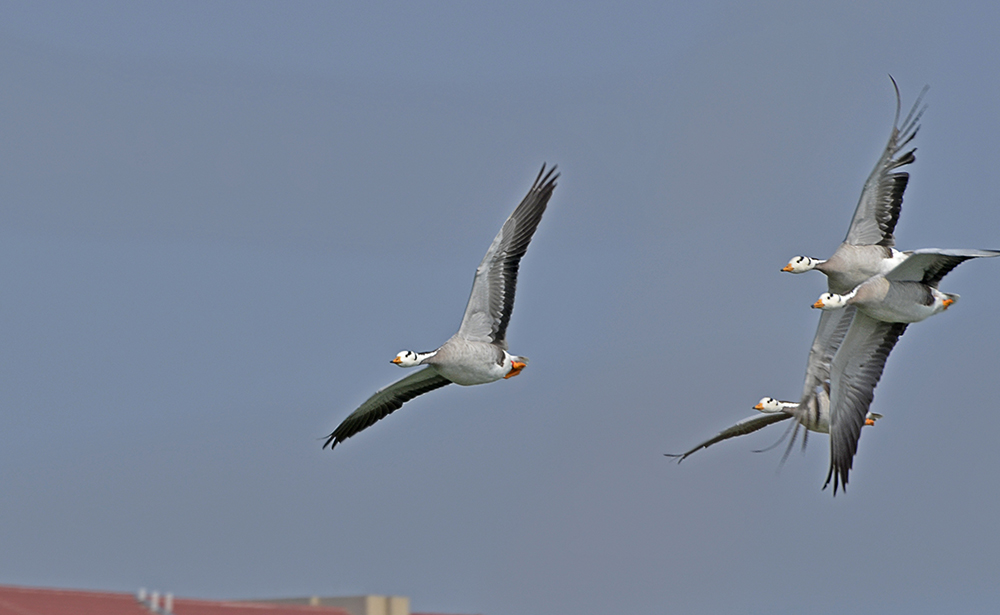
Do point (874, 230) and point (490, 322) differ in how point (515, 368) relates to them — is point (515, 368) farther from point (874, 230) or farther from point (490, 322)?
point (874, 230)

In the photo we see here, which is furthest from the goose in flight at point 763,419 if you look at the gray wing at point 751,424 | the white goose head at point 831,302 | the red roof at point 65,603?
the red roof at point 65,603

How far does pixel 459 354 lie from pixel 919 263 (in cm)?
663

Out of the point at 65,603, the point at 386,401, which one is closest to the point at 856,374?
the point at 386,401

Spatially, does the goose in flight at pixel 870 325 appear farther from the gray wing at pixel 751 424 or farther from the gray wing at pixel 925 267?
the gray wing at pixel 751 424

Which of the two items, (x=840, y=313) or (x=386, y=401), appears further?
(x=386, y=401)

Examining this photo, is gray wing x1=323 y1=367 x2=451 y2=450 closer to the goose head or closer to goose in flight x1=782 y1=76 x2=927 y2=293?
the goose head

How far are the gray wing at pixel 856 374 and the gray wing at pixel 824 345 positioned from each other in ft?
1.98

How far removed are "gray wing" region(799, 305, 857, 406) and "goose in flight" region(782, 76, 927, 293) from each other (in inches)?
20.5

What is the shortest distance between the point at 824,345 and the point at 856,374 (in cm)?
103

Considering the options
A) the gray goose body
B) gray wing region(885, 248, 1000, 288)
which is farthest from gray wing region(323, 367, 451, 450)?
gray wing region(885, 248, 1000, 288)

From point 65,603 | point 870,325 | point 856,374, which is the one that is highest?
point 870,325

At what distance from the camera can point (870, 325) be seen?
2053 cm

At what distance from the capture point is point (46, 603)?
21000 mm

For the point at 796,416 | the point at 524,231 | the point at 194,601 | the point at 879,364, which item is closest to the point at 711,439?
the point at 796,416
